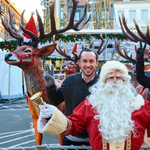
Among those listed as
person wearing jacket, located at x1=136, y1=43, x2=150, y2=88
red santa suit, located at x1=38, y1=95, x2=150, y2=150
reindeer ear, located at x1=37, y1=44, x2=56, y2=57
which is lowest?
red santa suit, located at x1=38, y1=95, x2=150, y2=150

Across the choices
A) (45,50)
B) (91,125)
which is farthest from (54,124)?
(45,50)

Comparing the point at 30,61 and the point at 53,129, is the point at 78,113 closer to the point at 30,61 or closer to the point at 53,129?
the point at 53,129

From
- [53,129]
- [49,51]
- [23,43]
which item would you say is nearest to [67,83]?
[53,129]

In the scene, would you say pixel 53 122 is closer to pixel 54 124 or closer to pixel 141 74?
pixel 54 124

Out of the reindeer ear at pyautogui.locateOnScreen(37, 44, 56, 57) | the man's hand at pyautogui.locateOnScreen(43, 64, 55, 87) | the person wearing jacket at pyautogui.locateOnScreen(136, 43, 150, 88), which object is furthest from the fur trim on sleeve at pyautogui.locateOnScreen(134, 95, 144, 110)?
the reindeer ear at pyautogui.locateOnScreen(37, 44, 56, 57)

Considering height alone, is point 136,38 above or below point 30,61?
above

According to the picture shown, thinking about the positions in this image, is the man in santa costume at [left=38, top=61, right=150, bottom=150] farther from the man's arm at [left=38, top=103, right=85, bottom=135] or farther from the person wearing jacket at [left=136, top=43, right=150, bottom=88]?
the person wearing jacket at [left=136, top=43, right=150, bottom=88]

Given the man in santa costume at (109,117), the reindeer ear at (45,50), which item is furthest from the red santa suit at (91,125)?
the reindeer ear at (45,50)

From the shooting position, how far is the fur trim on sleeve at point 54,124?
7.63 ft

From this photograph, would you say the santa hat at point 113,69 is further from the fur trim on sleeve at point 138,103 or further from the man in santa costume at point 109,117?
the fur trim on sleeve at point 138,103

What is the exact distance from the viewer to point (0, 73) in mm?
15336

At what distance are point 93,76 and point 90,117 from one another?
101cm

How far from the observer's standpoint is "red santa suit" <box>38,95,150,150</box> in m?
2.34

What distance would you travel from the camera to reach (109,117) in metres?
2.41
